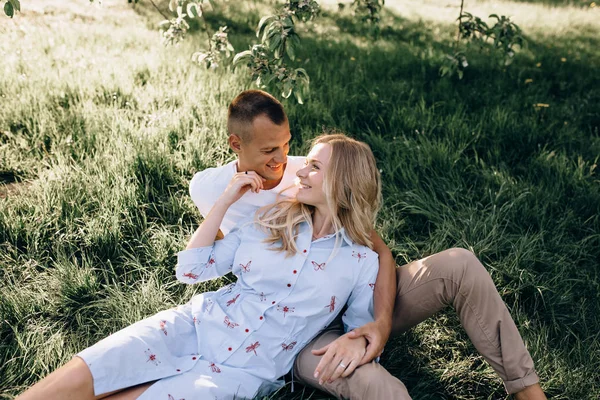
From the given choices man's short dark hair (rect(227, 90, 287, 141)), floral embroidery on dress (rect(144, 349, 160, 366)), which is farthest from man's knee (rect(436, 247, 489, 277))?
floral embroidery on dress (rect(144, 349, 160, 366))

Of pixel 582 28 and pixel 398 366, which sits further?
pixel 582 28

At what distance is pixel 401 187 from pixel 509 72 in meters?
2.66

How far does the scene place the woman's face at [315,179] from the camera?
2.56 metres

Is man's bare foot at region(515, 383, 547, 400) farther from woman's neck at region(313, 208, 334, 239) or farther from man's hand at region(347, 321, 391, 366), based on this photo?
woman's neck at region(313, 208, 334, 239)

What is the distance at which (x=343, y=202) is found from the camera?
255cm

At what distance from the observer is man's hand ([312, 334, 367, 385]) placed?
2193 mm

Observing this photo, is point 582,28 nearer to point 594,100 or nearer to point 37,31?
point 594,100

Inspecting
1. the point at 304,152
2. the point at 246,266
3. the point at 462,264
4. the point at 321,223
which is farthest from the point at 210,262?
the point at 304,152

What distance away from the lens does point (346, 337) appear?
229 centimetres

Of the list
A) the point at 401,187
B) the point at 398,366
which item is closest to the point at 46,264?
the point at 398,366

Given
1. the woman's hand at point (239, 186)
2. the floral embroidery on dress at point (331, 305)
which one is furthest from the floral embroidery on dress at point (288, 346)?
the woman's hand at point (239, 186)

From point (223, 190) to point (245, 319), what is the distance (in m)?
0.76

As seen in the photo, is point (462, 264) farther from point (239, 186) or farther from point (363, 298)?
point (239, 186)

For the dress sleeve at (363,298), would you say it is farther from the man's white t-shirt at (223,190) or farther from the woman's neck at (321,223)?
the man's white t-shirt at (223,190)
